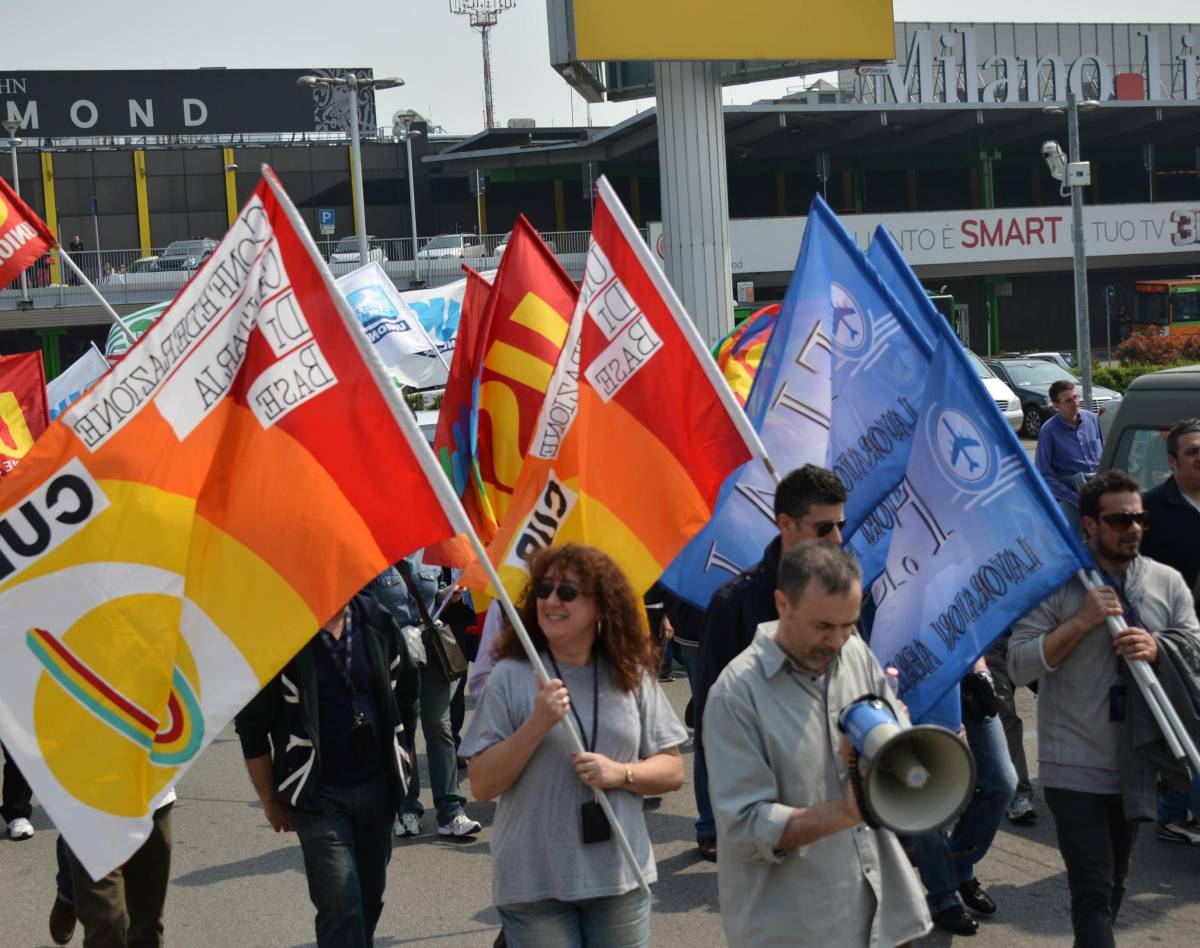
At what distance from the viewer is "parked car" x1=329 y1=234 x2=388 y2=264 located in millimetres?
43128

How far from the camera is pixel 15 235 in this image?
7.40 metres

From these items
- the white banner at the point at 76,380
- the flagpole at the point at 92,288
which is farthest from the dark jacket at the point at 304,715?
the white banner at the point at 76,380

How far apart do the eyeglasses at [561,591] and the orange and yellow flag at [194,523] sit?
30 centimetres

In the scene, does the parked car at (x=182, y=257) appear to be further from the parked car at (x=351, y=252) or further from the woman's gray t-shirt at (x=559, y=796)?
the woman's gray t-shirt at (x=559, y=796)

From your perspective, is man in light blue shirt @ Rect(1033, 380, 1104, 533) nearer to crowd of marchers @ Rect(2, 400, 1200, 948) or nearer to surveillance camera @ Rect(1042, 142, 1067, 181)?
crowd of marchers @ Rect(2, 400, 1200, 948)

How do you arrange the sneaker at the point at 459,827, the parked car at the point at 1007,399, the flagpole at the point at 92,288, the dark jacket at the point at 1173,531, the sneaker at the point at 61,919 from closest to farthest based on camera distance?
the flagpole at the point at 92,288 → the sneaker at the point at 61,919 → the dark jacket at the point at 1173,531 → the sneaker at the point at 459,827 → the parked car at the point at 1007,399

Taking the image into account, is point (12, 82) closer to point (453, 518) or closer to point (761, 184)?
point (761, 184)

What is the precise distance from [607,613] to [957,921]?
2517 mm

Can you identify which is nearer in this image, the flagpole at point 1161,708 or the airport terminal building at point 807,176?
the flagpole at point 1161,708

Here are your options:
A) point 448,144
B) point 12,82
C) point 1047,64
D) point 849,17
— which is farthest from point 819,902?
point 12,82

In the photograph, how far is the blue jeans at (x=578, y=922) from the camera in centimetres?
421

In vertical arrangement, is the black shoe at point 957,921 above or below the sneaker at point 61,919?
below

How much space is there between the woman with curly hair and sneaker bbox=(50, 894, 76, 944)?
2608 millimetres

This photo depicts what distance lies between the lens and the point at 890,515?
228 inches
